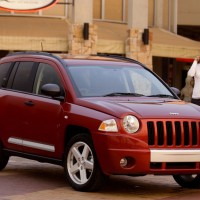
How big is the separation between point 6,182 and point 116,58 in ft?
7.69

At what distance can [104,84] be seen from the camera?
461 inches

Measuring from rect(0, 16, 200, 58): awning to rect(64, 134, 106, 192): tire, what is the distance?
19.0 m

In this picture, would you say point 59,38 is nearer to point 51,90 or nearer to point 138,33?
point 138,33

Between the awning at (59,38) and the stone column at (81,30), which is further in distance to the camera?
the stone column at (81,30)

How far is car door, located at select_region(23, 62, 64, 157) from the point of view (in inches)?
449

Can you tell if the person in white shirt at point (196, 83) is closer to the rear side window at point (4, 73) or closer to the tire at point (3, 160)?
the rear side window at point (4, 73)

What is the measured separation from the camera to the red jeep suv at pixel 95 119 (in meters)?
10.5

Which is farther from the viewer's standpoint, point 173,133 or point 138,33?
point 138,33

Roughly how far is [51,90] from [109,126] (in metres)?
1.15

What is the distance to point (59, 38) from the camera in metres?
31.4

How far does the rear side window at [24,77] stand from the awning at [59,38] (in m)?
17.3

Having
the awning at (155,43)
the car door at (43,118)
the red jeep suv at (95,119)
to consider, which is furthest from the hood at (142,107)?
the awning at (155,43)

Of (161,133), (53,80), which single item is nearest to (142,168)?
(161,133)

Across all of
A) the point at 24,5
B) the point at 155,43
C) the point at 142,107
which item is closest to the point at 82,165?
the point at 142,107
